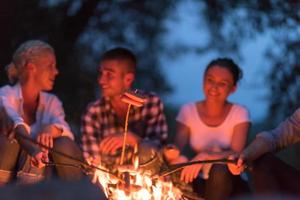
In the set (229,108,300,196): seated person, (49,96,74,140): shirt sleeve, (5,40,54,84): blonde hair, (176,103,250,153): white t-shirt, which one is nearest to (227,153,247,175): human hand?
(229,108,300,196): seated person

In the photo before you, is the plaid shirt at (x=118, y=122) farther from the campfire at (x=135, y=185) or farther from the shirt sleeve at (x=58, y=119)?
the campfire at (x=135, y=185)

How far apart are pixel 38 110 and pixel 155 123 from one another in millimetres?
850

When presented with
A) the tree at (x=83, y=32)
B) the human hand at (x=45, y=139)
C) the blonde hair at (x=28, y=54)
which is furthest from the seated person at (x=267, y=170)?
the tree at (x=83, y=32)

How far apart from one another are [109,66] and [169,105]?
403cm

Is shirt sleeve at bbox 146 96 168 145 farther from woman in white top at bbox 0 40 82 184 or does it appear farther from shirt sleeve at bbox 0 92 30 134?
Result: shirt sleeve at bbox 0 92 30 134

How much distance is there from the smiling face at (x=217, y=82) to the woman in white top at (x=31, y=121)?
3.24ft

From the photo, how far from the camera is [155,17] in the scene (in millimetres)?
7883

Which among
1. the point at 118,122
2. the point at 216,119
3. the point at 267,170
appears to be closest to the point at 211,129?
the point at 216,119

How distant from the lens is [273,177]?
424cm

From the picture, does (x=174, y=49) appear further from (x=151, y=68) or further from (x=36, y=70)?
(x=36, y=70)

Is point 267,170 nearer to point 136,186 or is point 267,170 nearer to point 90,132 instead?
point 136,186

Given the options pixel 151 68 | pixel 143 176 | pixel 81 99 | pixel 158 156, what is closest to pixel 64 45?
pixel 81 99

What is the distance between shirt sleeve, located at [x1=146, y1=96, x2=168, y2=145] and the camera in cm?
531

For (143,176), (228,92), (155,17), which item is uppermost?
(155,17)
